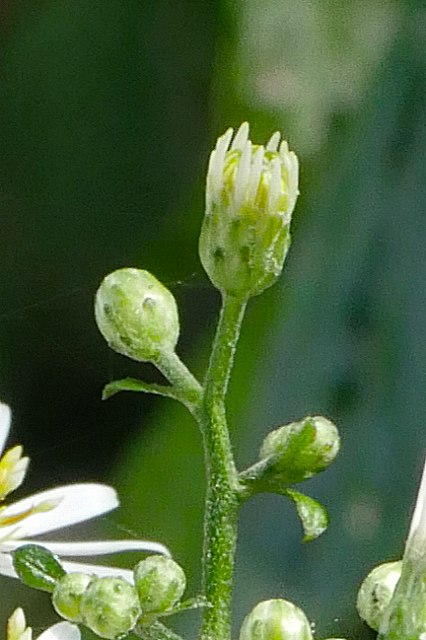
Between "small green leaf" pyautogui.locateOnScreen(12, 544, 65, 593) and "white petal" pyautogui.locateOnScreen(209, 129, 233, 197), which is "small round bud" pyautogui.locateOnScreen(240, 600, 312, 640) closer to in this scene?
"small green leaf" pyautogui.locateOnScreen(12, 544, 65, 593)

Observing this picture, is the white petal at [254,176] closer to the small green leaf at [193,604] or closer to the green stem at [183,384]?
the green stem at [183,384]

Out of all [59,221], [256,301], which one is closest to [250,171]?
[256,301]

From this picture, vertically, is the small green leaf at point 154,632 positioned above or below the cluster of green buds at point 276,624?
below

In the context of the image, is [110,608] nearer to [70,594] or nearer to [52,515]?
[70,594]

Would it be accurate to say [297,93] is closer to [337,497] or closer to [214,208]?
[337,497]

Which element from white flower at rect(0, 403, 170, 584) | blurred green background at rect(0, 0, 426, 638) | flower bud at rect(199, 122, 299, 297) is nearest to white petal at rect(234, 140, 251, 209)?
flower bud at rect(199, 122, 299, 297)

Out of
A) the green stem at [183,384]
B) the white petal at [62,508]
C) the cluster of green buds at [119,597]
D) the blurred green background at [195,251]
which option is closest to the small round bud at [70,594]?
the cluster of green buds at [119,597]

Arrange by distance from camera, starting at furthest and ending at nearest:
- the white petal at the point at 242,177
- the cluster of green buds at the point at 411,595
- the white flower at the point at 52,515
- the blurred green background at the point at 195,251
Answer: the blurred green background at the point at 195,251 → the white flower at the point at 52,515 → the white petal at the point at 242,177 → the cluster of green buds at the point at 411,595
